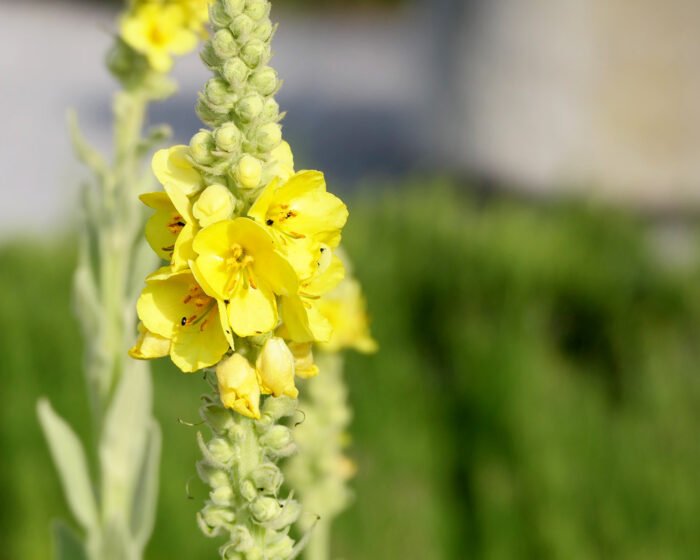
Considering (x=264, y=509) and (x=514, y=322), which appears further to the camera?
(x=514, y=322)

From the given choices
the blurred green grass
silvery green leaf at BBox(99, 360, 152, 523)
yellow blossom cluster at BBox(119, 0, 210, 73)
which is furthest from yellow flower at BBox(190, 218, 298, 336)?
the blurred green grass

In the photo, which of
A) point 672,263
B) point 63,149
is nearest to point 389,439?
point 672,263

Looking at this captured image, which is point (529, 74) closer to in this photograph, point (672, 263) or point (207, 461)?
→ point (672, 263)

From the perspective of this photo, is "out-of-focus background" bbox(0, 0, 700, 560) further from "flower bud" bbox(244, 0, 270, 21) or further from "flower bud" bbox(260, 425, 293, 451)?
"flower bud" bbox(244, 0, 270, 21)

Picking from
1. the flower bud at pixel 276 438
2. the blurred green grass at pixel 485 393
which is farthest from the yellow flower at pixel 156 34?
the blurred green grass at pixel 485 393

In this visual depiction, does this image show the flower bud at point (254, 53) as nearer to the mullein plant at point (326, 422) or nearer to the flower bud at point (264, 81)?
the flower bud at point (264, 81)

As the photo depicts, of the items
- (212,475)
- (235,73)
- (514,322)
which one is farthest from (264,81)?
(514,322)

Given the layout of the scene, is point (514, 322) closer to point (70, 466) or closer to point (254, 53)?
point (70, 466)
